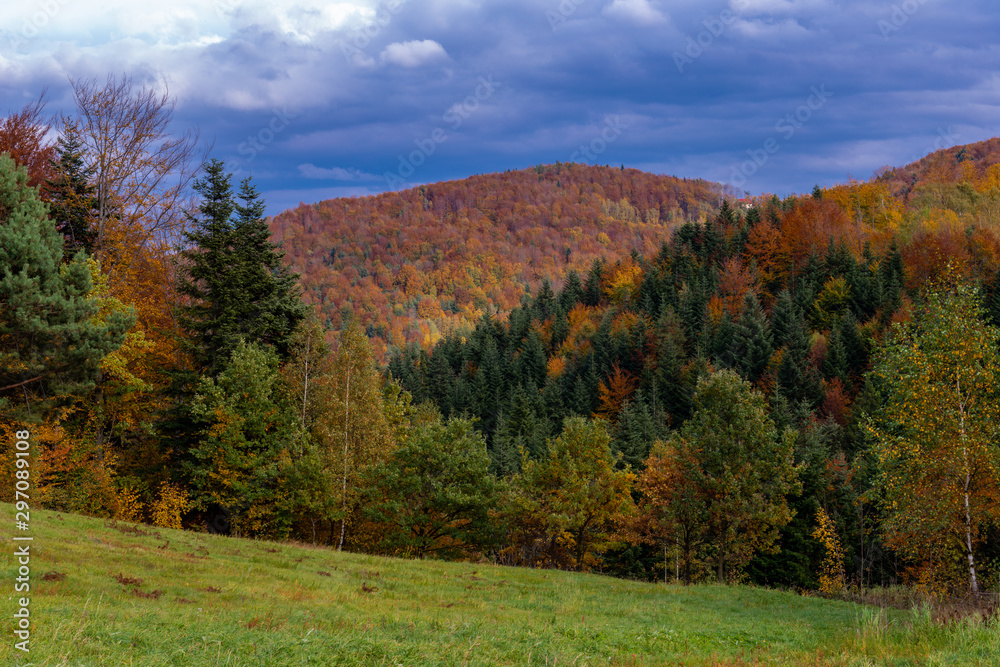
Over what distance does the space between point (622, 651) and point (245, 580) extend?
11447mm

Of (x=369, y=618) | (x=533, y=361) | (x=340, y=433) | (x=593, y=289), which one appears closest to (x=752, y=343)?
(x=533, y=361)

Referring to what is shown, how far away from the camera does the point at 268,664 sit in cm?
→ 774

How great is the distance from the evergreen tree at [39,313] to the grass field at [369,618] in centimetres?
673

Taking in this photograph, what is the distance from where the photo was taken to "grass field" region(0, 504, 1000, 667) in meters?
8.80

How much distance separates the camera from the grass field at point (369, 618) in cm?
880

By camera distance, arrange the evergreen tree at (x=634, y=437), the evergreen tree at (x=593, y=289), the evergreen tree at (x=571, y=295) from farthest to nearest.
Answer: the evergreen tree at (x=571, y=295), the evergreen tree at (x=593, y=289), the evergreen tree at (x=634, y=437)

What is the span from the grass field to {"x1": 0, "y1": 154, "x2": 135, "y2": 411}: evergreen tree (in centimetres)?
673

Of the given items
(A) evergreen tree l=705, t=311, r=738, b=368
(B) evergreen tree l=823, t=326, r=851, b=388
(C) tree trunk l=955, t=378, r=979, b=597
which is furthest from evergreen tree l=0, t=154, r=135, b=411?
(A) evergreen tree l=705, t=311, r=738, b=368

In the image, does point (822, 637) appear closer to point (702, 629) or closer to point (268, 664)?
point (702, 629)

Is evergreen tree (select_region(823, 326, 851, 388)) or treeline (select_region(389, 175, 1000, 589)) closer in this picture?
treeline (select_region(389, 175, 1000, 589))

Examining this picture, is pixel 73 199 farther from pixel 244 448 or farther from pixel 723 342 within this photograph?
pixel 723 342

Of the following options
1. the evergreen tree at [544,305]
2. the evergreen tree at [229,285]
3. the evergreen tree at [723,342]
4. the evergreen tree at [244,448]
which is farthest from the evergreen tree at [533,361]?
the evergreen tree at [244,448]

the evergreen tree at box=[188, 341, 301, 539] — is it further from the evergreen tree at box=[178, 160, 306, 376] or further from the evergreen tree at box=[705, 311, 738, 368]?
the evergreen tree at box=[705, 311, 738, 368]

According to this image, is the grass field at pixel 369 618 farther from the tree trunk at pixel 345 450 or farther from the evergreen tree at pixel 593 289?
the evergreen tree at pixel 593 289
